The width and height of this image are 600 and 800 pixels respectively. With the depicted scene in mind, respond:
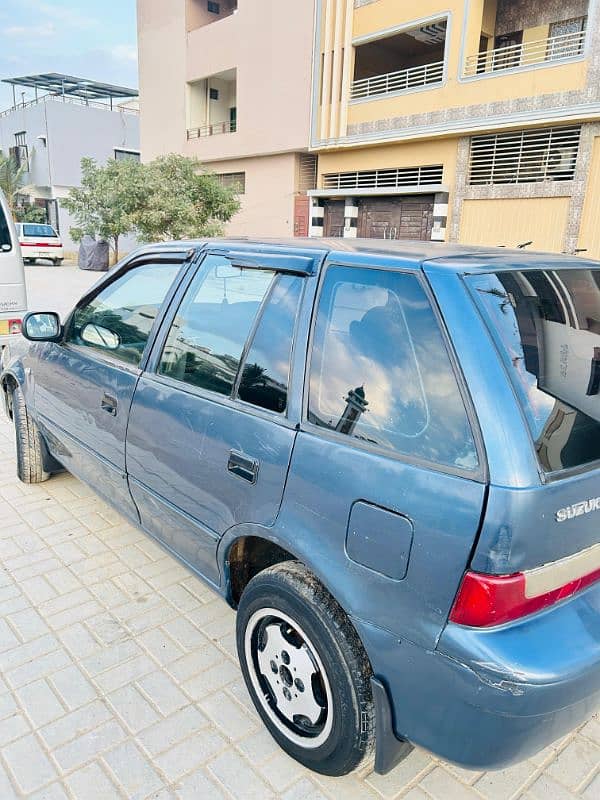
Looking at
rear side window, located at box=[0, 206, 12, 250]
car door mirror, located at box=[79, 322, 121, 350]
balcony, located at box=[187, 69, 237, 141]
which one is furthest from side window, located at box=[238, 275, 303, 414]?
balcony, located at box=[187, 69, 237, 141]

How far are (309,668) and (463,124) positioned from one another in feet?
47.2

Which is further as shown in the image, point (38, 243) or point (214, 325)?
point (38, 243)

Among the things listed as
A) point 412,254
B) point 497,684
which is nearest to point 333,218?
point 412,254

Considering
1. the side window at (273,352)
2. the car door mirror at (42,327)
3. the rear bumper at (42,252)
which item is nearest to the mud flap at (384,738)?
the side window at (273,352)

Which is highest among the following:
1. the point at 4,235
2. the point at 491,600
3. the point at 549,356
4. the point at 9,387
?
the point at 4,235

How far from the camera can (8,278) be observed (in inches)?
239

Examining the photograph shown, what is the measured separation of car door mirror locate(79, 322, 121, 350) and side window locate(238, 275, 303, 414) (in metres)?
1.14

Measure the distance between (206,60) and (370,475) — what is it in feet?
75.3

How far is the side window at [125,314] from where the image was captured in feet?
9.23

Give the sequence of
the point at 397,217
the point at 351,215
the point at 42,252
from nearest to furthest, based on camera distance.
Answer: the point at 397,217
the point at 351,215
the point at 42,252

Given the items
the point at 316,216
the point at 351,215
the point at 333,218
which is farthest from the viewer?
the point at 316,216

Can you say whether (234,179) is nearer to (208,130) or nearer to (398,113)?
(208,130)

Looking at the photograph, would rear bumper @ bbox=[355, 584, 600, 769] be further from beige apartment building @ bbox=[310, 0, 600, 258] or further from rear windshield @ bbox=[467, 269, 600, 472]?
beige apartment building @ bbox=[310, 0, 600, 258]

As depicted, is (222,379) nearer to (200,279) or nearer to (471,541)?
(200,279)
